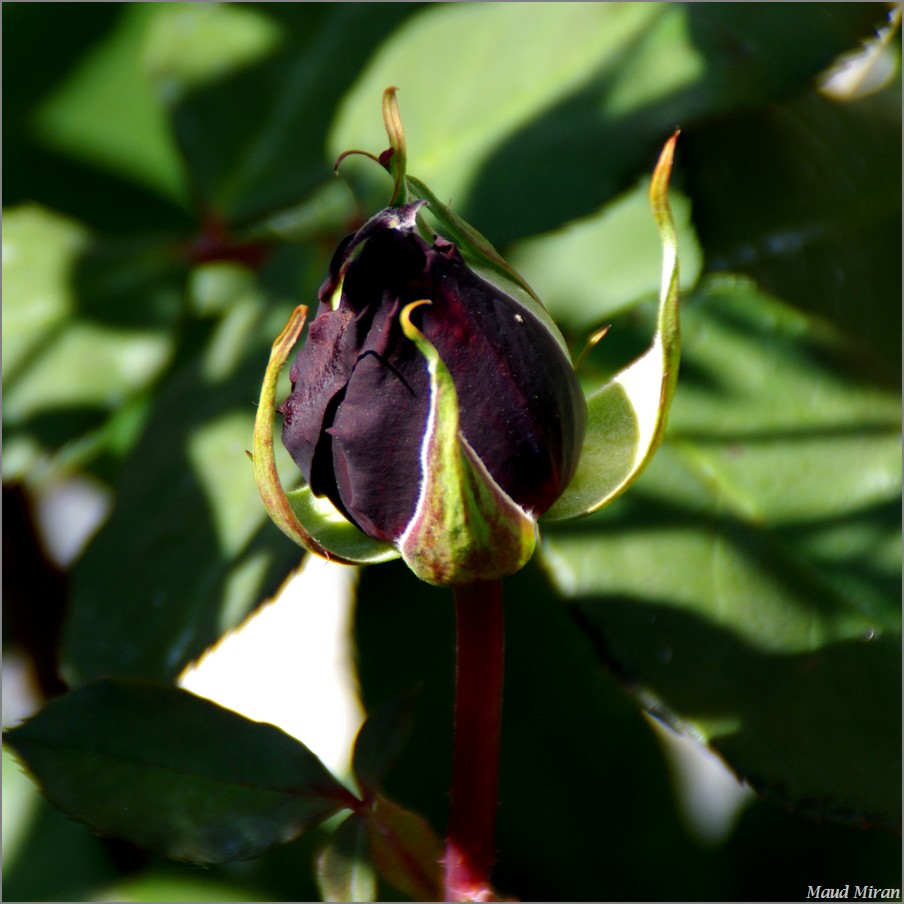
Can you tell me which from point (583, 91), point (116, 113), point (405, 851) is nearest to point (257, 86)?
point (116, 113)

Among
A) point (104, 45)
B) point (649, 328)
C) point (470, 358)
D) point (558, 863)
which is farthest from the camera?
point (104, 45)

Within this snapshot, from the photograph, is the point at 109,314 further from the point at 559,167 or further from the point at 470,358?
the point at 470,358

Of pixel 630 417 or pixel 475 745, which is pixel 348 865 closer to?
pixel 475 745

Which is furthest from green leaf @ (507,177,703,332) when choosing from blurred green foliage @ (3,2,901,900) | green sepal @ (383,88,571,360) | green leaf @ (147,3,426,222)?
green sepal @ (383,88,571,360)

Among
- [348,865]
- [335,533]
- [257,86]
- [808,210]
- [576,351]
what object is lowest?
[348,865]

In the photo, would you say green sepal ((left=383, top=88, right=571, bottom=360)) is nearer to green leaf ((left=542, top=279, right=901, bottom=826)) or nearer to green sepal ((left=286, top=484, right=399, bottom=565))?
green sepal ((left=286, top=484, right=399, bottom=565))

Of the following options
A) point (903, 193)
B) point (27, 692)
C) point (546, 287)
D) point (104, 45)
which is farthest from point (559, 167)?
point (27, 692)
